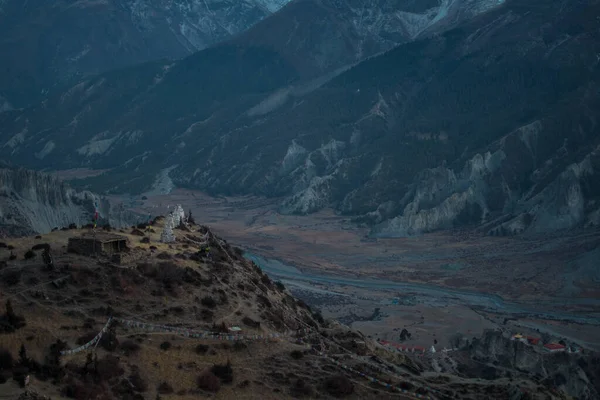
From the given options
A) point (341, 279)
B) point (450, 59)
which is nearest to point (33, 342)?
point (341, 279)

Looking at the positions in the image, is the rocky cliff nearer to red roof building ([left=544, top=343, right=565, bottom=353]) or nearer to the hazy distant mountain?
the hazy distant mountain

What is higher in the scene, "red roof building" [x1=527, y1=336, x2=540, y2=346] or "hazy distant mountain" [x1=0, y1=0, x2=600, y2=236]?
"hazy distant mountain" [x1=0, y1=0, x2=600, y2=236]

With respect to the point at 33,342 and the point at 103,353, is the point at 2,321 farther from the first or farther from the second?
the point at 103,353

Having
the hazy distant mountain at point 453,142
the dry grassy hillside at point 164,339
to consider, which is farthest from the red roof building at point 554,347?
the hazy distant mountain at point 453,142

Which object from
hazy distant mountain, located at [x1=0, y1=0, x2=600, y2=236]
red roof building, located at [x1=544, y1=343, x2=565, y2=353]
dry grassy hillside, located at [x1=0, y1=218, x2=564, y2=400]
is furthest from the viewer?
hazy distant mountain, located at [x1=0, y1=0, x2=600, y2=236]

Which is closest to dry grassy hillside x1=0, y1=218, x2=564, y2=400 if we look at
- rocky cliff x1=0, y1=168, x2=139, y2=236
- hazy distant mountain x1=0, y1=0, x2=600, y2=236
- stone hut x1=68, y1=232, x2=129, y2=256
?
stone hut x1=68, y1=232, x2=129, y2=256

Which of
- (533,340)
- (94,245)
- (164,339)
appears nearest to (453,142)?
(533,340)
